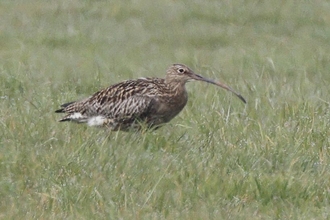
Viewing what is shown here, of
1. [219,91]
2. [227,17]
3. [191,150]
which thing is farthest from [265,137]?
[227,17]

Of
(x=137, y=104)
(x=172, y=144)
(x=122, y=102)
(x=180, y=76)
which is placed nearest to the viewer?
(x=172, y=144)

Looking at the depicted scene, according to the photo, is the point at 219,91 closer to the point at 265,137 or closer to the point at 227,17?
the point at 265,137

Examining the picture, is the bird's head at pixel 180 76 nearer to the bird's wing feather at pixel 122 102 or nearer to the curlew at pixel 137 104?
the curlew at pixel 137 104

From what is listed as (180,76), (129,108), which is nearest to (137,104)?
(129,108)

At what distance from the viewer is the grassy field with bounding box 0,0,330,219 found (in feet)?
20.0

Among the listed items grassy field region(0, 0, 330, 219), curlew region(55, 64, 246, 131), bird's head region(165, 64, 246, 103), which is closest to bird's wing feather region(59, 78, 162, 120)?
curlew region(55, 64, 246, 131)

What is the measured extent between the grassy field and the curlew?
0.17 meters

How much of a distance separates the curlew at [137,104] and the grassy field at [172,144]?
6.6 inches

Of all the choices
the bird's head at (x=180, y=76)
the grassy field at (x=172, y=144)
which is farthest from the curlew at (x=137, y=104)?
the grassy field at (x=172, y=144)

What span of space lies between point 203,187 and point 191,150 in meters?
0.88

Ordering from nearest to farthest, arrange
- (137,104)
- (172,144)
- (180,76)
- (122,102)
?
(172,144)
(137,104)
(122,102)
(180,76)

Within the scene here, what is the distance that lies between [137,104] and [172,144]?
1.04 metres

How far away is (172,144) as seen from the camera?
746 cm

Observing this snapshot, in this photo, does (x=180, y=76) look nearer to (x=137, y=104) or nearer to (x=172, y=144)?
(x=137, y=104)
